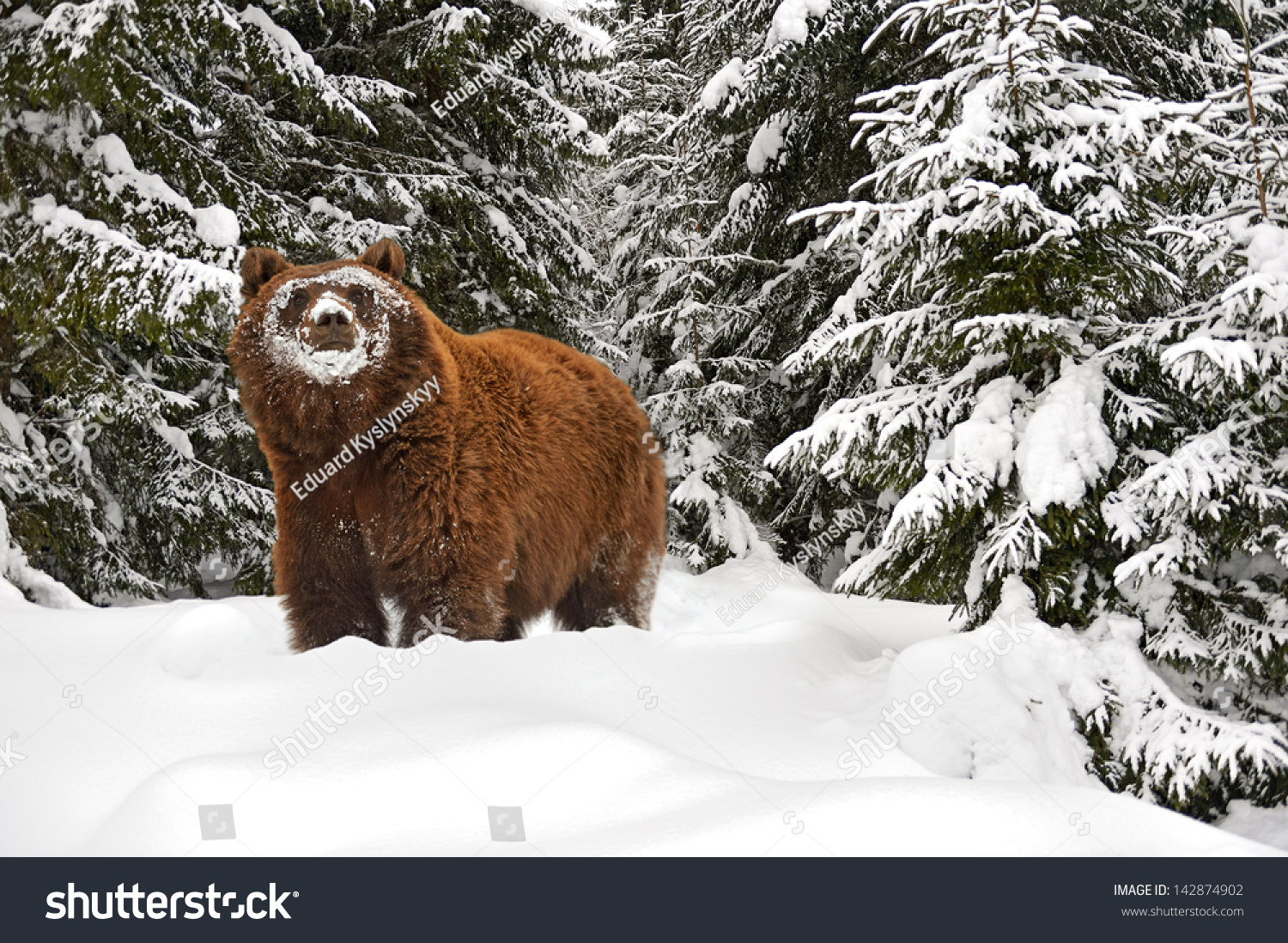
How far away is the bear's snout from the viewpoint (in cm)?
356

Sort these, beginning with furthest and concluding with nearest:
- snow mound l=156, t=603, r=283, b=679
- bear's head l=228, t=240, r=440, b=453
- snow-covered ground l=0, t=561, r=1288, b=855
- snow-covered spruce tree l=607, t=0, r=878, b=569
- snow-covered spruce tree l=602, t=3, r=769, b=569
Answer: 1. snow-covered spruce tree l=602, t=3, r=769, b=569
2. snow-covered spruce tree l=607, t=0, r=878, b=569
3. bear's head l=228, t=240, r=440, b=453
4. snow mound l=156, t=603, r=283, b=679
5. snow-covered ground l=0, t=561, r=1288, b=855

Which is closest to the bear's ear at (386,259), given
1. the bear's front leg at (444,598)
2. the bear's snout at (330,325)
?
the bear's snout at (330,325)

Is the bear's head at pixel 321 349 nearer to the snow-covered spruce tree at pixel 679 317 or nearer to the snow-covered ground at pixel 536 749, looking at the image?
the snow-covered ground at pixel 536 749

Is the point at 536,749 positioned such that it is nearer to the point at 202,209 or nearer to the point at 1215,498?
the point at 1215,498

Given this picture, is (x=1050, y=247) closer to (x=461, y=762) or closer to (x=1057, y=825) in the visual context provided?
(x=1057, y=825)

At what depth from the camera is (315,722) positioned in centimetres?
303

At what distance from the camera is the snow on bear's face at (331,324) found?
11.8 ft

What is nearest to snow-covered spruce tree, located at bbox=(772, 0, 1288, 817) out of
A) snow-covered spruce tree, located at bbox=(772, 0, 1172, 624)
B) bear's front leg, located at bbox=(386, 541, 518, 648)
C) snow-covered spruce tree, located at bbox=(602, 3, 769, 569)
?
snow-covered spruce tree, located at bbox=(772, 0, 1172, 624)

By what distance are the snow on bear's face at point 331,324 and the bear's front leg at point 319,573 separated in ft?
2.03

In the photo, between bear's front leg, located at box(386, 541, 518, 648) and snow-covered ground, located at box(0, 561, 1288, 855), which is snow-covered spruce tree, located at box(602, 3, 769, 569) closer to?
snow-covered ground, located at box(0, 561, 1288, 855)

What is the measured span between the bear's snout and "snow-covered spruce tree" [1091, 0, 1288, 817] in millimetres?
3149

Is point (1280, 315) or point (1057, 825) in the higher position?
point (1280, 315)

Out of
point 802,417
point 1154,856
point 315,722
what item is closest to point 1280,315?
point 1154,856

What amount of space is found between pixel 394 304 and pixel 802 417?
18.6 ft
